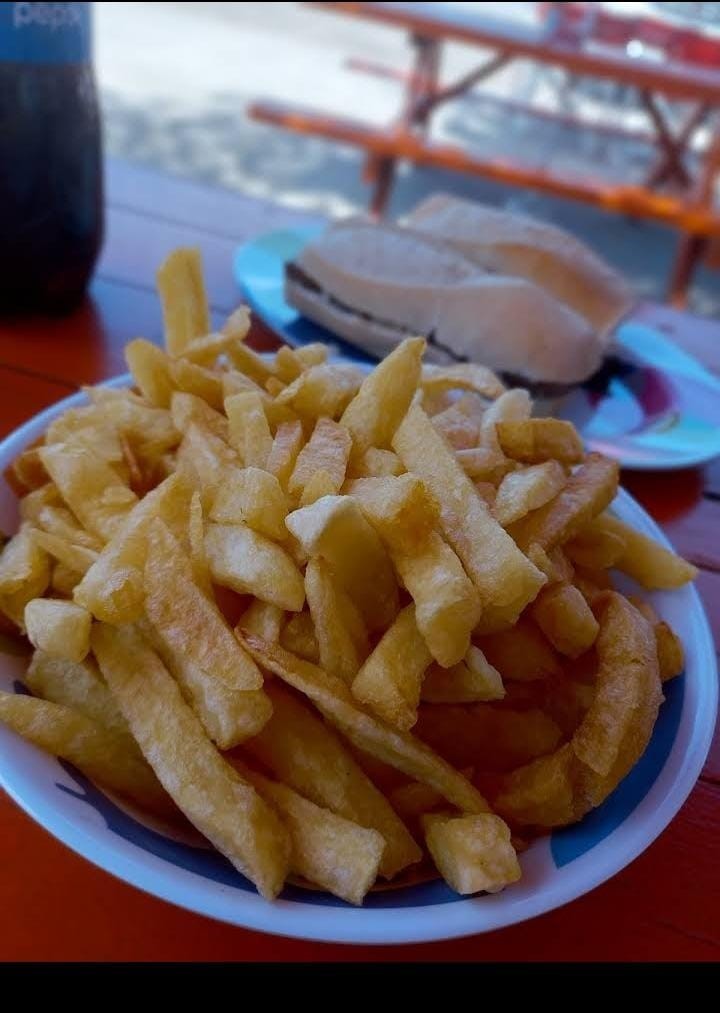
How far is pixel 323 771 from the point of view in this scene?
0.68m

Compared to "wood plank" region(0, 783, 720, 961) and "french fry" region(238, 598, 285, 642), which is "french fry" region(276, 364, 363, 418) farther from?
"wood plank" region(0, 783, 720, 961)

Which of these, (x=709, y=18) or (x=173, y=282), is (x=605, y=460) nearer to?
(x=173, y=282)

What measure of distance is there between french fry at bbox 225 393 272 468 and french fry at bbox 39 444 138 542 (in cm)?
10

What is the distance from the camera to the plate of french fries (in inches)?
25.4

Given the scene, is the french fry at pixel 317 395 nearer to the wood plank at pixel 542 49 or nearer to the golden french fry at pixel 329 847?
the golden french fry at pixel 329 847

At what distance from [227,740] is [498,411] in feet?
1.42

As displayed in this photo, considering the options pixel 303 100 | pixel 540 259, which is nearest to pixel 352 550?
pixel 540 259

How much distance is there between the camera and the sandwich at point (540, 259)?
162cm

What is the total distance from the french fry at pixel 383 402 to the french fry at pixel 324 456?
0.02 m

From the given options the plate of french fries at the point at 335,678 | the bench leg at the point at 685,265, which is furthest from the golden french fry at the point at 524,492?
the bench leg at the point at 685,265

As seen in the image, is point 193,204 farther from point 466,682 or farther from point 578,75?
point 578,75

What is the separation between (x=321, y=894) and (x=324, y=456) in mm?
326

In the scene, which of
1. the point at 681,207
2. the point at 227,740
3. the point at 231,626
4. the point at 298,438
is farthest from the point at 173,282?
the point at 681,207
